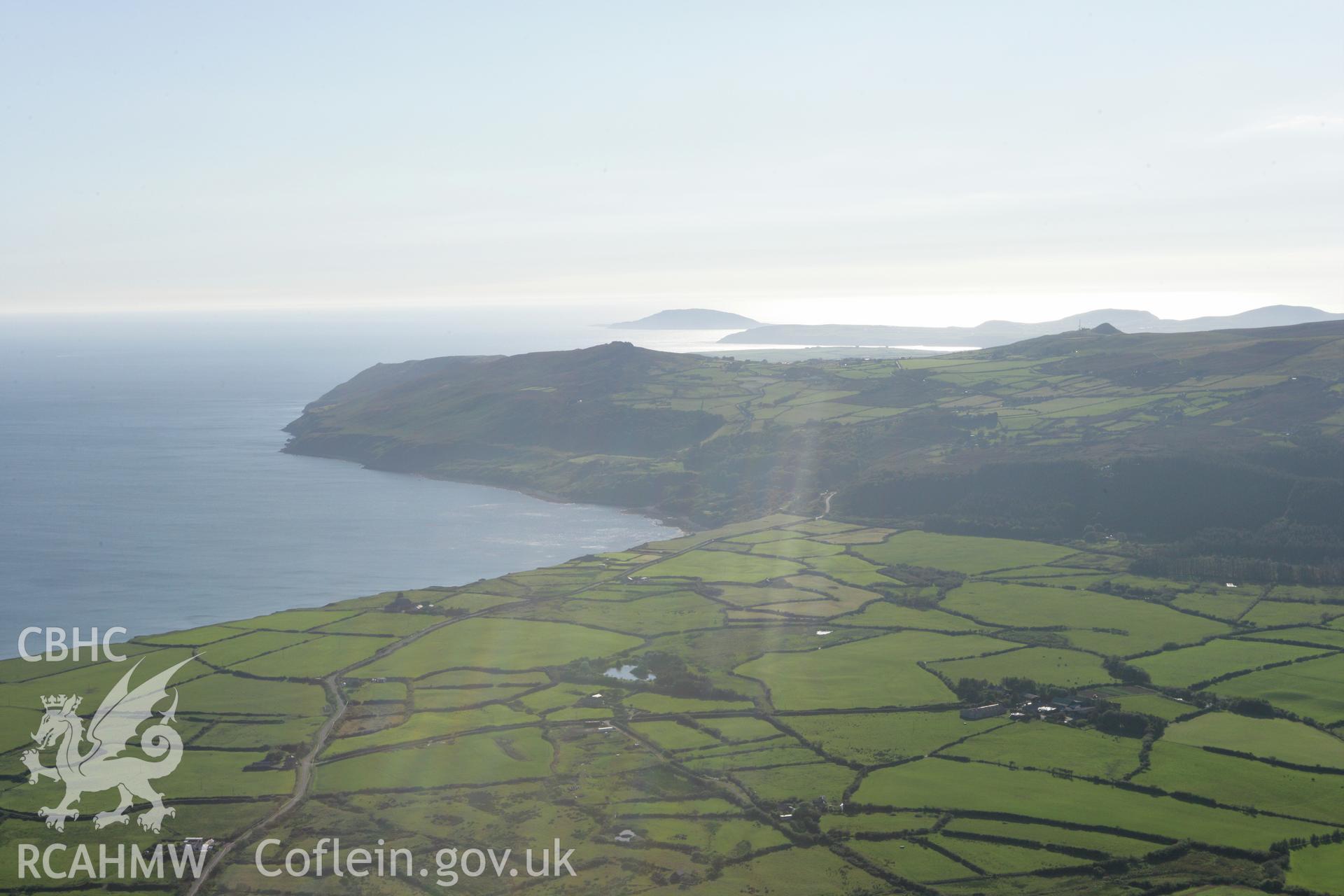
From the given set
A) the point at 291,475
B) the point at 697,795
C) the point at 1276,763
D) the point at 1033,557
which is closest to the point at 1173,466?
the point at 1033,557

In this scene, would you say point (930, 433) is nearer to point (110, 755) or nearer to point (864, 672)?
point (864, 672)

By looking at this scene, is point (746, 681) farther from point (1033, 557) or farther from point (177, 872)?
point (1033, 557)

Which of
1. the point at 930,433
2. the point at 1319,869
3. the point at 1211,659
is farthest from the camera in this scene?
the point at 930,433

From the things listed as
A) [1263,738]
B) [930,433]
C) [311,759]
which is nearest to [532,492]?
[930,433]

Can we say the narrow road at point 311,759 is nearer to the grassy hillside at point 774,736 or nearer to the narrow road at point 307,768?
the narrow road at point 307,768

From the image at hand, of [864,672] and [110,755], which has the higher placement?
[864,672]

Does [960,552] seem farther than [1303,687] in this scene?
Yes

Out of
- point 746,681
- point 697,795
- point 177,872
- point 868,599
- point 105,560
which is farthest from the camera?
point 105,560
